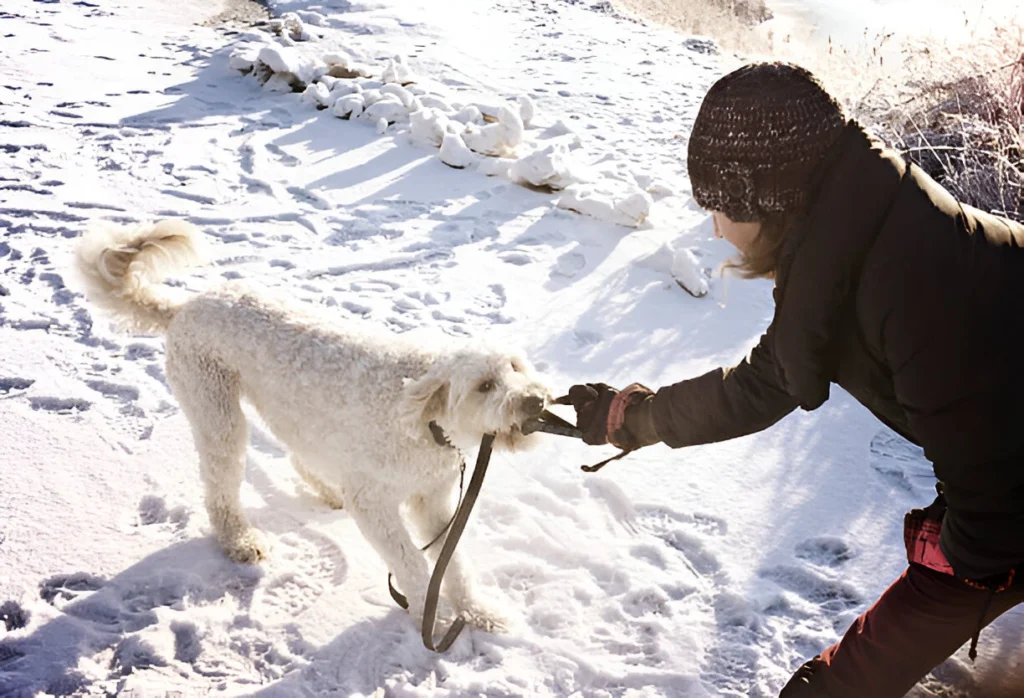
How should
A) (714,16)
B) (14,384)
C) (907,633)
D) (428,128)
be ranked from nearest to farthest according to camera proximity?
(907,633)
(14,384)
(428,128)
(714,16)

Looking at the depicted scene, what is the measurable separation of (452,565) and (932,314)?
7.29ft

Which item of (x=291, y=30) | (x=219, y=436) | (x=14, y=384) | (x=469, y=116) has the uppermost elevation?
(x=291, y=30)

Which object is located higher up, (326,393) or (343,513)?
(326,393)

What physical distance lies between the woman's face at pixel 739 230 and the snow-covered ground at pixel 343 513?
1.91 metres

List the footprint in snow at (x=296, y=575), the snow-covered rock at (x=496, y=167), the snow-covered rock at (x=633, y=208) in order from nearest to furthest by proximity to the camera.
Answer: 1. the footprint in snow at (x=296, y=575)
2. the snow-covered rock at (x=633, y=208)
3. the snow-covered rock at (x=496, y=167)

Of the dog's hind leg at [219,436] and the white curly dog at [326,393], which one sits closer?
the white curly dog at [326,393]

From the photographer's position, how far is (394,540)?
3.11m

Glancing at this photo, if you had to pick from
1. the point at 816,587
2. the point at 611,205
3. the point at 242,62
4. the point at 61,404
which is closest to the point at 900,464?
the point at 816,587

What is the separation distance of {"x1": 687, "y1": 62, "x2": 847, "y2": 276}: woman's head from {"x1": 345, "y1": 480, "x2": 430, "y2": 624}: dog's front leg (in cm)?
193

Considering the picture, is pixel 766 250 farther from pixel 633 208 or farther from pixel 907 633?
pixel 633 208

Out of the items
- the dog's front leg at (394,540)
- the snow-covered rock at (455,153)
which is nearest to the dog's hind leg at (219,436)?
the dog's front leg at (394,540)

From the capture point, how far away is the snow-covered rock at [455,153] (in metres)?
7.50

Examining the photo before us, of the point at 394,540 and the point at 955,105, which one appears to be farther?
the point at 955,105

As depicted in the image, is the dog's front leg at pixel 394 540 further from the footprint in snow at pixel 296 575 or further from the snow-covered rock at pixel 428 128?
the snow-covered rock at pixel 428 128
